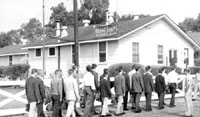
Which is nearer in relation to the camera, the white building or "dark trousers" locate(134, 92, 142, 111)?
"dark trousers" locate(134, 92, 142, 111)

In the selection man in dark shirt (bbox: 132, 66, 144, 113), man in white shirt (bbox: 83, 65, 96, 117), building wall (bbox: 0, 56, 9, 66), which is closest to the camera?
man in white shirt (bbox: 83, 65, 96, 117)

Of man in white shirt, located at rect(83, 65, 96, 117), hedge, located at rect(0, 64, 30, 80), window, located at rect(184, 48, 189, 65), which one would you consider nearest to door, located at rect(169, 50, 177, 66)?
window, located at rect(184, 48, 189, 65)

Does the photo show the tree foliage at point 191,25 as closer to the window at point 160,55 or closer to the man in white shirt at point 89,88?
the window at point 160,55

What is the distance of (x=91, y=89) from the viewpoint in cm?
1305

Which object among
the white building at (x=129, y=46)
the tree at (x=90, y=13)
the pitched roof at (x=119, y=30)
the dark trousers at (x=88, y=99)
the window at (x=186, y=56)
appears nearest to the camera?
the dark trousers at (x=88, y=99)

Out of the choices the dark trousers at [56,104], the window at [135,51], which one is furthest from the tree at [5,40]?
the dark trousers at [56,104]

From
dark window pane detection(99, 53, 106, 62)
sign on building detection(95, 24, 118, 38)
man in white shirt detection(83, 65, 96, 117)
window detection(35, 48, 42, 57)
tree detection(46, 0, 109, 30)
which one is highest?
tree detection(46, 0, 109, 30)

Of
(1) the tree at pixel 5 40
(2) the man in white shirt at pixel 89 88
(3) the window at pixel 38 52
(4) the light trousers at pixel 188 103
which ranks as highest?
(1) the tree at pixel 5 40

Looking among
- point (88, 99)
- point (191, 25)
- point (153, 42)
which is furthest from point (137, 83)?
point (191, 25)

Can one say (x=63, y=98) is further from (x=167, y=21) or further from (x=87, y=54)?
(x=167, y=21)

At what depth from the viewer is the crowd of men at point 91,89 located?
11.3 metres

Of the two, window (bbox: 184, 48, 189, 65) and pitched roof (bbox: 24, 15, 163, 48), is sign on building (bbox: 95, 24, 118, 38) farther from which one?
window (bbox: 184, 48, 189, 65)

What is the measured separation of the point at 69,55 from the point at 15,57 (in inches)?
723

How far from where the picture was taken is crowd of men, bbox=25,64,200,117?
36.9 ft
